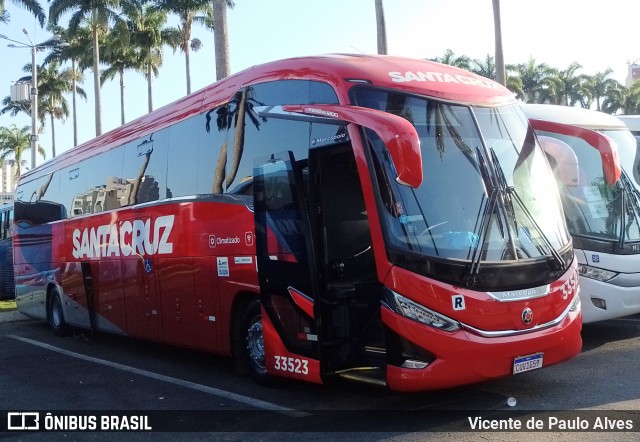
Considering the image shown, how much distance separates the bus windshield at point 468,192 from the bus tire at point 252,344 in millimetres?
2574

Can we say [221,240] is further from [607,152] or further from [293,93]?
[607,152]

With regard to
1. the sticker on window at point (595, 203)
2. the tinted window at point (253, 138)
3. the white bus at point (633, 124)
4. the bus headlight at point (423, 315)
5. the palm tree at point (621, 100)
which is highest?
the palm tree at point (621, 100)

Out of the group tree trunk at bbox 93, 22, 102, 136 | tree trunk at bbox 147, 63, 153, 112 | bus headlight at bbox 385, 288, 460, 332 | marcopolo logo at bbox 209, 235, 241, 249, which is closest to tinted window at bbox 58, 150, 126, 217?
marcopolo logo at bbox 209, 235, 241, 249

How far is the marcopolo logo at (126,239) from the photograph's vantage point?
10352 millimetres

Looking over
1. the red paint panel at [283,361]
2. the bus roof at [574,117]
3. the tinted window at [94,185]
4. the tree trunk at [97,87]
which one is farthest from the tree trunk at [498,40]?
the tree trunk at [97,87]

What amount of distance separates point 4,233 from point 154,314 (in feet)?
51.7

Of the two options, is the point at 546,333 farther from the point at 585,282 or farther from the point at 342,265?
the point at 585,282

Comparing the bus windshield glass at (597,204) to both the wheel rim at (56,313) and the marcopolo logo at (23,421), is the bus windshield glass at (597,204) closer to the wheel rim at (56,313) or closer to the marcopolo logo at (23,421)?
the marcopolo logo at (23,421)

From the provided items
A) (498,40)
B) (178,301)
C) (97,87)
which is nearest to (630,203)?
(178,301)

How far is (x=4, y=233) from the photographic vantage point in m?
24.4

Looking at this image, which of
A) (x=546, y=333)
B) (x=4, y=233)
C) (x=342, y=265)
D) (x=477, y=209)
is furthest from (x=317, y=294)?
(x=4, y=233)

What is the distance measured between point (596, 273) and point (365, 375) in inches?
165

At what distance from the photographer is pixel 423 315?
636 centimetres

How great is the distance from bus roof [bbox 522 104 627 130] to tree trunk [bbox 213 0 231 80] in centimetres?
980
